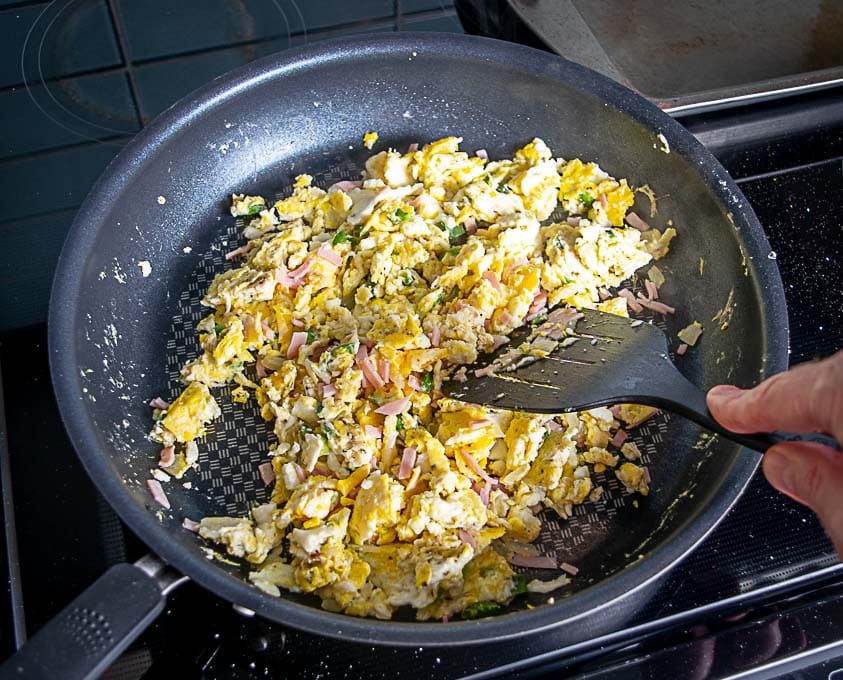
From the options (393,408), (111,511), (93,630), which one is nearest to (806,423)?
(393,408)

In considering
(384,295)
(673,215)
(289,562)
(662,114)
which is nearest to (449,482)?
(289,562)

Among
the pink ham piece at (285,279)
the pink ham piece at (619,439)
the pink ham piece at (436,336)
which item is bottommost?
the pink ham piece at (619,439)

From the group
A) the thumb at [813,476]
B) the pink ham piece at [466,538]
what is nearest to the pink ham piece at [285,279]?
the pink ham piece at [466,538]

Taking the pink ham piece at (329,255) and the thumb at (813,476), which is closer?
the thumb at (813,476)

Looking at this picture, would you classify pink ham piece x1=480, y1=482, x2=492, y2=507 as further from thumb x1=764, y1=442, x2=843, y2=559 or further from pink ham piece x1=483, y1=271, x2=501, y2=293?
thumb x1=764, y1=442, x2=843, y2=559

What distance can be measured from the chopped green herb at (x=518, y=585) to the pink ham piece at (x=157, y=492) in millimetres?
567

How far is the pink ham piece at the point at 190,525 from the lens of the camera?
1.30 meters

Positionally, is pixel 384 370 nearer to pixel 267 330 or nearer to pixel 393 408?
pixel 393 408

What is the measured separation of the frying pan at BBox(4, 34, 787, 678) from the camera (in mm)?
1093

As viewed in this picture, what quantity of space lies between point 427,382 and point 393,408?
9 centimetres

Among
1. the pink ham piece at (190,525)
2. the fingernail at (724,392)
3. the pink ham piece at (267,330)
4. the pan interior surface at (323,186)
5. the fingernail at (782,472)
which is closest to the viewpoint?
the fingernail at (782,472)

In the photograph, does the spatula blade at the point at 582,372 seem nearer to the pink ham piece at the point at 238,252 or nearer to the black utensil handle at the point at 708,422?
the black utensil handle at the point at 708,422

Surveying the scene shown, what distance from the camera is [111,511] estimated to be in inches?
53.5

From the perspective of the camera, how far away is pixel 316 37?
1968 mm
